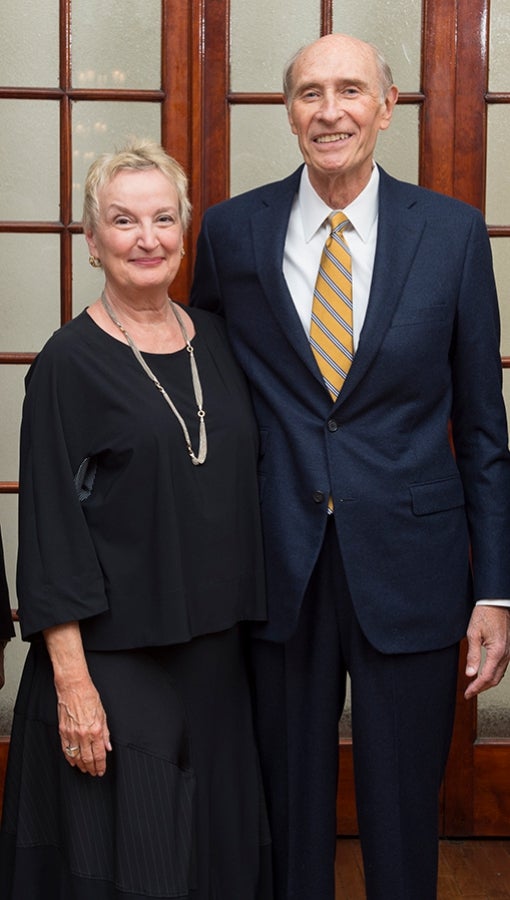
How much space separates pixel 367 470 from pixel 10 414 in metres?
1.28

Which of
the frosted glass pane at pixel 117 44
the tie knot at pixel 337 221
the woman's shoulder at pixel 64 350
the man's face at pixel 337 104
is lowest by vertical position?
the woman's shoulder at pixel 64 350

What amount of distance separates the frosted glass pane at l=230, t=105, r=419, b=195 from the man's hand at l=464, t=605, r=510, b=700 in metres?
1.24

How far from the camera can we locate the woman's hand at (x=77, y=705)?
2.04 meters

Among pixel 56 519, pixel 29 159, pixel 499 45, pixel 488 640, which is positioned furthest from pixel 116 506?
pixel 499 45

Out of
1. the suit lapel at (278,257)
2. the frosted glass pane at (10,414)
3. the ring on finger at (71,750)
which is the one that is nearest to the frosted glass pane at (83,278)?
the frosted glass pane at (10,414)

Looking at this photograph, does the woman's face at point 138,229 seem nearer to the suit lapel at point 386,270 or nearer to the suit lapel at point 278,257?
the suit lapel at point 278,257

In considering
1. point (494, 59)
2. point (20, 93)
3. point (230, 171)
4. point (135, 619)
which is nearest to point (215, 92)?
point (230, 171)

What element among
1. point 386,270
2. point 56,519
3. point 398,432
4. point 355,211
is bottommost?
point 56,519

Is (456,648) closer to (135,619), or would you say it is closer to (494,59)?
(135,619)

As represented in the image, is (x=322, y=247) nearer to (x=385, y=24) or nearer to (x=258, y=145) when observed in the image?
(x=258, y=145)

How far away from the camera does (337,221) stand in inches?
85.4

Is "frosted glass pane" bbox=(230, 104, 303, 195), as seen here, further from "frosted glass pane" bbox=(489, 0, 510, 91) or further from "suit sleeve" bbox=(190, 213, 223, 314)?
"suit sleeve" bbox=(190, 213, 223, 314)

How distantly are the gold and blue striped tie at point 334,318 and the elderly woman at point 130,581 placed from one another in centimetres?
16

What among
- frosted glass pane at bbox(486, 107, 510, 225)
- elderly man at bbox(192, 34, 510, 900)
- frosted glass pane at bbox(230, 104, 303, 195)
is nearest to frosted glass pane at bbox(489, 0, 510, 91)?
frosted glass pane at bbox(486, 107, 510, 225)
